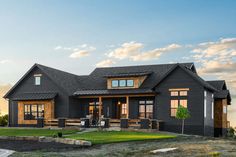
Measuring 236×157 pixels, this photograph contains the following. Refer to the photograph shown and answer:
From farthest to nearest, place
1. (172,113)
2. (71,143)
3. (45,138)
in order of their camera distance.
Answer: (172,113) < (45,138) < (71,143)

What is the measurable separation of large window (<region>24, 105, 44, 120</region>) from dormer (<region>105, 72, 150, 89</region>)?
25.9 feet

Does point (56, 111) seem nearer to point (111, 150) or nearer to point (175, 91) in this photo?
point (175, 91)

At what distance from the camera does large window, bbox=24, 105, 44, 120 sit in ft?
143

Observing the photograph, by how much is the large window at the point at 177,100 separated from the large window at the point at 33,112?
14.4 m

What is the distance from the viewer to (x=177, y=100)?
38.5 metres

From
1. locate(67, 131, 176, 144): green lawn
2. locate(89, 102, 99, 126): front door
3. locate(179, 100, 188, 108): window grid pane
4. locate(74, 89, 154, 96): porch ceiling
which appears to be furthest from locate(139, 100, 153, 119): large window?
locate(67, 131, 176, 144): green lawn

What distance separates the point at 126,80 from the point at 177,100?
6541 millimetres

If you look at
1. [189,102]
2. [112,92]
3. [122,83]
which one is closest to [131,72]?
[122,83]

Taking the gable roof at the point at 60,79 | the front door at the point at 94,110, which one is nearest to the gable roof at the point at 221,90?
the front door at the point at 94,110

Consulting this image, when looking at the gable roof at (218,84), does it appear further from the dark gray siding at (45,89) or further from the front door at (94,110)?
the dark gray siding at (45,89)

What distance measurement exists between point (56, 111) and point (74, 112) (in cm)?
196

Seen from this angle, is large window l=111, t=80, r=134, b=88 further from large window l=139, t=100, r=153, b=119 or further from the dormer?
large window l=139, t=100, r=153, b=119

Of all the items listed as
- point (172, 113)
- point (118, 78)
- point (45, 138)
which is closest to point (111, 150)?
point (45, 138)

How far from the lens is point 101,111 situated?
43344 mm
